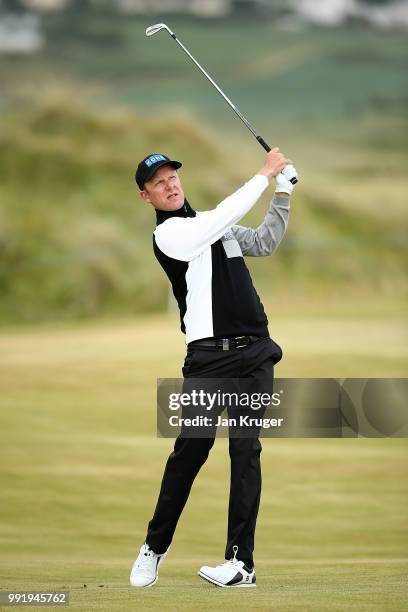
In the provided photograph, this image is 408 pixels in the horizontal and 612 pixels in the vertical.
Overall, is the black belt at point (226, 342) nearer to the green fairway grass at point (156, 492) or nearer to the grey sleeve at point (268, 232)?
the grey sleeve at point (268, 232)

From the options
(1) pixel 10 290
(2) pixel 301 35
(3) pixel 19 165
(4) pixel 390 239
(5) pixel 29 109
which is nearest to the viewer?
(1) pixel 10 290

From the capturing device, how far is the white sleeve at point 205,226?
3.40 metres

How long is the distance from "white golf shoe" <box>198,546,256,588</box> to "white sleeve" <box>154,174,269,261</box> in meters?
0.84

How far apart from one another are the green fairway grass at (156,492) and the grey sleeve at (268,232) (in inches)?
37.2

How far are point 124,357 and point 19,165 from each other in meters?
12.7

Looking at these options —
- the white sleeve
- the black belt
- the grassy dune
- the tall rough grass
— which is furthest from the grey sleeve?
the grassy dune

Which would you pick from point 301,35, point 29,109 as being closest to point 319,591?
point 29,109

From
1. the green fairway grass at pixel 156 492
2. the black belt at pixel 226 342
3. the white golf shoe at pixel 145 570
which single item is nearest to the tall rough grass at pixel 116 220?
the green fairway grass at pixel 156 492

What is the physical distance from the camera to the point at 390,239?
22453mm

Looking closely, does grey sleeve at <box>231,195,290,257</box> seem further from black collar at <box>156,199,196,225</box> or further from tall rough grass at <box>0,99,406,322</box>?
tall rough grass at <box>0,99,406,322</box>

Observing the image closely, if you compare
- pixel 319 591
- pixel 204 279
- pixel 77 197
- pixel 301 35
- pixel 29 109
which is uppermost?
pixel 301 35

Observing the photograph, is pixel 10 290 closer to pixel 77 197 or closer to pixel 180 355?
pixel 77 197

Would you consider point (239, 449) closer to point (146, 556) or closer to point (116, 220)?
point (146, 556)

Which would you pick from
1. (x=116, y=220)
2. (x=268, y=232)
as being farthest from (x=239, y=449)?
(x=116, y=220)
